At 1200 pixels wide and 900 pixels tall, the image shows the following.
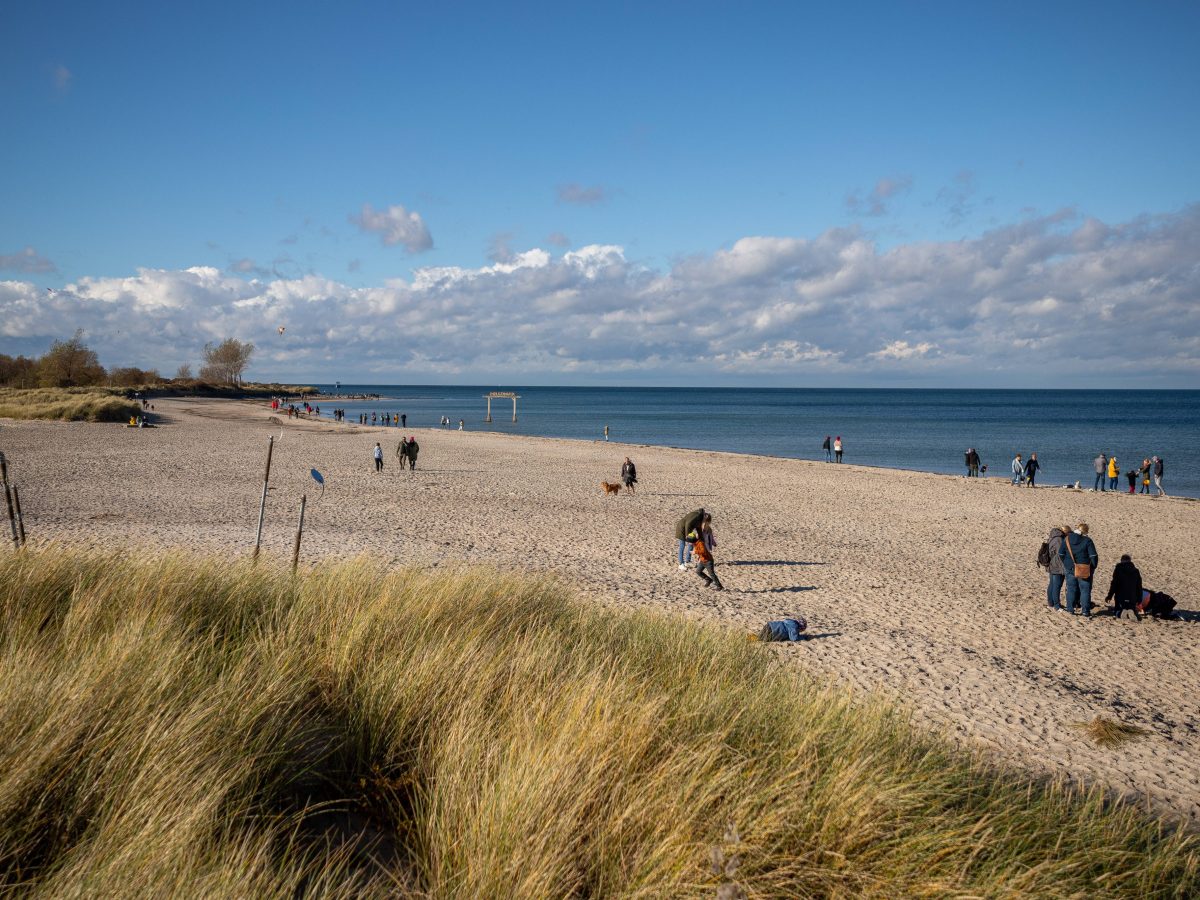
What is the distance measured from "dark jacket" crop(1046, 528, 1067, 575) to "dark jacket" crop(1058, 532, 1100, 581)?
3 centimetres

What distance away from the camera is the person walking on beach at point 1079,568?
11.7 meters

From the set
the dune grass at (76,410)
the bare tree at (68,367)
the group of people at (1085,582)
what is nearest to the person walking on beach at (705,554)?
the group of people at (1085,582)

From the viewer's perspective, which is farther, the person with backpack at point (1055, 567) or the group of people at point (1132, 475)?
the group of people at point (1132, 475)

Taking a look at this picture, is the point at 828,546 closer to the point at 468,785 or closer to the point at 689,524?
the point at 689,524

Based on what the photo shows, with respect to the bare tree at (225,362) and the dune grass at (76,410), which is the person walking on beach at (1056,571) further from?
the bare tree at (225,362)

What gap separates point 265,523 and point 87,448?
790 inches

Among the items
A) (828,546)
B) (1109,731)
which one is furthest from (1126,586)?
(1109,731)

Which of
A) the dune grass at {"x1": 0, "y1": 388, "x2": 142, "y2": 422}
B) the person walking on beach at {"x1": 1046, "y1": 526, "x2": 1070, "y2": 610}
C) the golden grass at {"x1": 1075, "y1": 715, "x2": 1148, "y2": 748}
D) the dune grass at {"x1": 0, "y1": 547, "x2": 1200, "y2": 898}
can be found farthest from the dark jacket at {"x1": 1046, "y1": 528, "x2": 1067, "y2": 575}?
the dune grass at {"x1": 0, "y1": 388, "x2": 142, "y2": 422}

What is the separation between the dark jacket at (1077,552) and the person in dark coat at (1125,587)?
0.36 metres

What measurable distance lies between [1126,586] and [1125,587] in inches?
0.8

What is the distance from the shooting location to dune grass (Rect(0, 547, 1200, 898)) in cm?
252

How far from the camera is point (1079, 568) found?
11.7m

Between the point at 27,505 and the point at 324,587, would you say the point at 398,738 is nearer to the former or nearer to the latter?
the point at 324,587

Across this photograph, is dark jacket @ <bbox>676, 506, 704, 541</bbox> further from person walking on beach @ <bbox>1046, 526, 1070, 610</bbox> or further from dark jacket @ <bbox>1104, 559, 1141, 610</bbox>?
dark jacket @ <bbox>1104, 559, 1141, 610</bbox>
